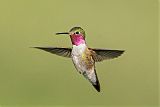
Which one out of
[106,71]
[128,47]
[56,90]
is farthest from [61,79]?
[128,47]

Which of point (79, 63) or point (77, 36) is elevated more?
point (77, 36)

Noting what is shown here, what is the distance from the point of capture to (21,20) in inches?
97.0

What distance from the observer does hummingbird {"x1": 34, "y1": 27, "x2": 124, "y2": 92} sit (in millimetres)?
2234

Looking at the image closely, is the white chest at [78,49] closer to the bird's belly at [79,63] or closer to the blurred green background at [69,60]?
the bird's belly at [79,63]

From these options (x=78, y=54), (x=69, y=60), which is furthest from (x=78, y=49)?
(x=69, y=60)

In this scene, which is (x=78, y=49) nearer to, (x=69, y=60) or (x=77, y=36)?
(x=77, y=36)

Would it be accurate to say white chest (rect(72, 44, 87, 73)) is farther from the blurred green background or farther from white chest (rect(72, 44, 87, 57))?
the blurred green background

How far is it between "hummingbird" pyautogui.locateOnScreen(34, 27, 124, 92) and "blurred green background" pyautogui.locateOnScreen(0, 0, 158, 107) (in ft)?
0.27

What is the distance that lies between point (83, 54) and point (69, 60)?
0.60 ft

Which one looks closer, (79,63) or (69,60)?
(79,63)

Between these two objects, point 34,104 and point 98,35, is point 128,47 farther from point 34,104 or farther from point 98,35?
point 34,104

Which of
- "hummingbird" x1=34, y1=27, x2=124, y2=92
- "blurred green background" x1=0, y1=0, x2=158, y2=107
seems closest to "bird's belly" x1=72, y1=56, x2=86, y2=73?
"hummingbird" x1=34, y1=27, x2=124, y2=92

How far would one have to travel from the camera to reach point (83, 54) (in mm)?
2223

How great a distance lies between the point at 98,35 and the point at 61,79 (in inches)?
12.3
